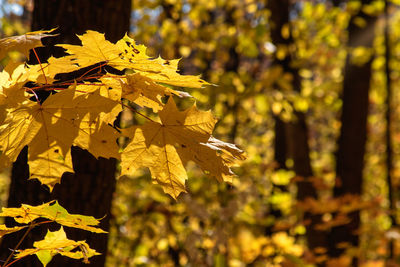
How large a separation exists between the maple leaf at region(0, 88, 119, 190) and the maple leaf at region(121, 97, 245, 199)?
0.23ft

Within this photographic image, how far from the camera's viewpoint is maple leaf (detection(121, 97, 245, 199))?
3.14 ft

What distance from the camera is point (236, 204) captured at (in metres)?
3.32

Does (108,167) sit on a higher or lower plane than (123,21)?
lower

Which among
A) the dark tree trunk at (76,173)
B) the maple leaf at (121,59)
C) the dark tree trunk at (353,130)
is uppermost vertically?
the maple leaf at (121,59)

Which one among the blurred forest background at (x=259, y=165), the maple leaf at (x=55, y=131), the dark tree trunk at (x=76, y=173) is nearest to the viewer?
the maple leaf at (x=55, y=131)

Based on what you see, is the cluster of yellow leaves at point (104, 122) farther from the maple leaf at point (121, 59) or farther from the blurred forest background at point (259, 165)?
the blurred forest background at point (259, 165)

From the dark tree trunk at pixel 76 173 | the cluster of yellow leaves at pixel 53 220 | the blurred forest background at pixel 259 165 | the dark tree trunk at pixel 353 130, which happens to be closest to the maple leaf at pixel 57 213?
the cluster of yellow leaves at pixel 53 220

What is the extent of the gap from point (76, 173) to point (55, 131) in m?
0.74

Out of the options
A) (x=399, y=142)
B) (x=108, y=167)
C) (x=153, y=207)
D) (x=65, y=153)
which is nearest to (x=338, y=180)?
(x=153, y=207)

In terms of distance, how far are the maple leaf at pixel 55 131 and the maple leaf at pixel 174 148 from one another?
2.8 inches

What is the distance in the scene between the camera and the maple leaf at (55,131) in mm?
861

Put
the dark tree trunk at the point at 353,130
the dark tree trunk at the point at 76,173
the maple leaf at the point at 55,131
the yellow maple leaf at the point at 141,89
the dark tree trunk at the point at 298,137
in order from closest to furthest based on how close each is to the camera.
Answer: the maple leaf at the point at 55,131
the yellow maple leaf at the point at 141,89
the dark tree trunk at the point at 76,173
the dark tree trunk at the point at 298,137
the dark tree trunk at the point at 353,130

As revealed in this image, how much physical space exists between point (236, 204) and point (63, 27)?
2.12 meters

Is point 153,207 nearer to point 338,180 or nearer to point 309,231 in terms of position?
point 309,231
